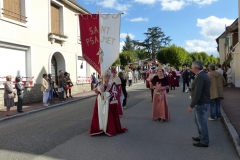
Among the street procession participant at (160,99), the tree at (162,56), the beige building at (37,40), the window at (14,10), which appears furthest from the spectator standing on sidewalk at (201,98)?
the tree at (162,56)

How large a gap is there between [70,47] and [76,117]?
1125cm

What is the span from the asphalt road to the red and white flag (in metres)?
1.92

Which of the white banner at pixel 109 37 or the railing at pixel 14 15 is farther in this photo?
the railing at pixel 14 15

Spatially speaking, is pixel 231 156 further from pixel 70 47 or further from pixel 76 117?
pixel 70 47

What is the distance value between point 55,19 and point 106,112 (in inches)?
523

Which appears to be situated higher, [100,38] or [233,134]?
[100,38]

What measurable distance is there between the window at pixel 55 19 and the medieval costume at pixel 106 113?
40.5 ft

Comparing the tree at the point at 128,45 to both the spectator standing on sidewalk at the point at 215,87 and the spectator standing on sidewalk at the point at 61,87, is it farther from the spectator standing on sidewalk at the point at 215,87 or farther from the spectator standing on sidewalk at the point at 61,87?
the spectator standing on sidewalk at the point at 215,87

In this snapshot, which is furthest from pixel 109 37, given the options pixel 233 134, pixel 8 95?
pixel 8 95

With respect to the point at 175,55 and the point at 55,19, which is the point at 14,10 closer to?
the point at 55,19

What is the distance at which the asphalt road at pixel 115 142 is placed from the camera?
5207 mm

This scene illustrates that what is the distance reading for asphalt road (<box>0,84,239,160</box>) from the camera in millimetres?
5207

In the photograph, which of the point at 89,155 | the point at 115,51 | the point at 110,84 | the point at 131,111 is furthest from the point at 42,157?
the point at 131,111

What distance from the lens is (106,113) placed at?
22.4 ft
